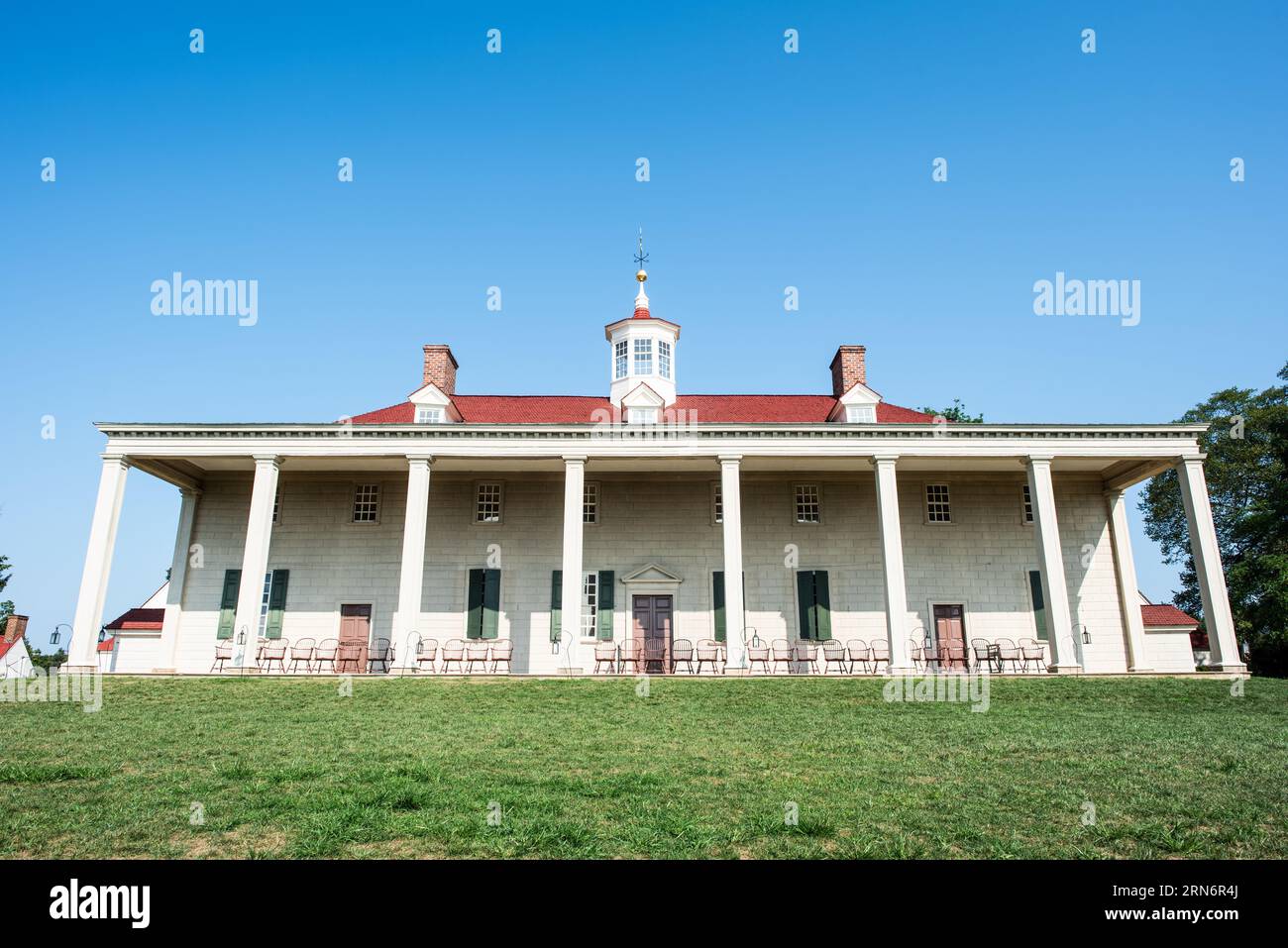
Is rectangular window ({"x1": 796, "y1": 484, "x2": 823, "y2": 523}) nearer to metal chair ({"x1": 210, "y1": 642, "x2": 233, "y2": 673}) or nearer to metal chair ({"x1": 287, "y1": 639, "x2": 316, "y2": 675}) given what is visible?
metal chair ({"x1": 287, "y1": 639, "x2": 316, "y2": 675})

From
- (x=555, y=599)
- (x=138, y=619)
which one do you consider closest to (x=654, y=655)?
(x=555, y=599)

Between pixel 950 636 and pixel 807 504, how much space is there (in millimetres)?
6330

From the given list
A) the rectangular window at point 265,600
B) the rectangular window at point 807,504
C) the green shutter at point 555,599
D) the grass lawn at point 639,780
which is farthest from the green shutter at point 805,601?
the rectangular window at point 265,600

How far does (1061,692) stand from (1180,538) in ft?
117

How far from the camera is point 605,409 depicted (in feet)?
99.3

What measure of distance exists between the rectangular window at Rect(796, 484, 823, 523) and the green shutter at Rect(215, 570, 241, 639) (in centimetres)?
1880

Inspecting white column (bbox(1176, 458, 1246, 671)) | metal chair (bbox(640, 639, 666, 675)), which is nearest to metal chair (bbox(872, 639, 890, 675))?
metal chair (bbox(640, 639, 666, 675))

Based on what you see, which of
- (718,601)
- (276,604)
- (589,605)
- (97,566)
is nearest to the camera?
(97,566)

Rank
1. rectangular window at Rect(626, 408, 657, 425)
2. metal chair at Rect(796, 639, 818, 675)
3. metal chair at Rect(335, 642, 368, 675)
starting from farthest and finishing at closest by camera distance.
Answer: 1. rectangular window at Rect(626, 408, 657, 425)
2. metal chair at Rect(335, 642, 368, 675)
3. metal chair at Rect(796, 639, 818, 675)

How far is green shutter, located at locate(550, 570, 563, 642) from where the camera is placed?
26656 millimetres

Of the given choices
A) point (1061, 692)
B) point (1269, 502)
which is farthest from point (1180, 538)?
point (1061, 692)

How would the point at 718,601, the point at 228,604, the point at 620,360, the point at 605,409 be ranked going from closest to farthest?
the point at 718,601, the point at 228,604, the point at 605,409, the point at 620,360

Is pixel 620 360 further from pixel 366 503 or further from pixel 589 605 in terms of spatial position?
pixel 366 503
